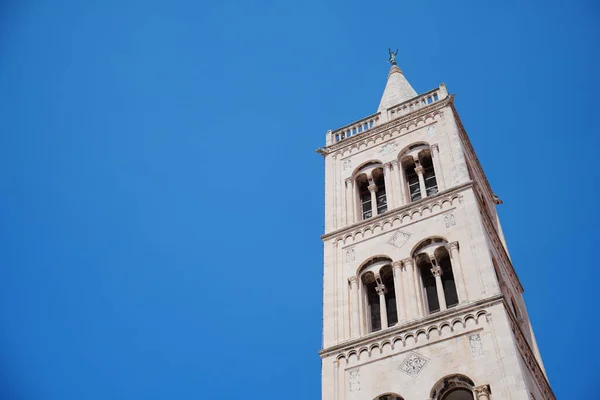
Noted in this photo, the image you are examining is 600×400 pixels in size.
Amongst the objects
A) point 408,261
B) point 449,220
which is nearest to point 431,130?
point 449,220

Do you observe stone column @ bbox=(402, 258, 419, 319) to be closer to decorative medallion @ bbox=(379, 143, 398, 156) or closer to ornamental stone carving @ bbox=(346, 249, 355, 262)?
ornamental stone carving @ bbox=(346, 249, 355, 262)

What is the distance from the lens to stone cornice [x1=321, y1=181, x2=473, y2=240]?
2859 centimetres

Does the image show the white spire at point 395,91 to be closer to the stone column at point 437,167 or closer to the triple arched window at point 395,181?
the triple arched window at point 395,181

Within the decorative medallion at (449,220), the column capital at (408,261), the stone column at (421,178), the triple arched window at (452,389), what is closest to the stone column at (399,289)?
the column capital at (408,261)

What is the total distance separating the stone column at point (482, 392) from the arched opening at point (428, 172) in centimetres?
1069

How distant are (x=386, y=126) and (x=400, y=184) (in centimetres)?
447

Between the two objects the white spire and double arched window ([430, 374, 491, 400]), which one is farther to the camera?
the white spire

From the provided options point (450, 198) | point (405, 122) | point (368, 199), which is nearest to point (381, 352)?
point (450, 198)

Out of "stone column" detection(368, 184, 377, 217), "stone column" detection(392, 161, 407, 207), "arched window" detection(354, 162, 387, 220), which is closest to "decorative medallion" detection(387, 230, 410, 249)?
"stone column" detection(392, 161, 407, 207)

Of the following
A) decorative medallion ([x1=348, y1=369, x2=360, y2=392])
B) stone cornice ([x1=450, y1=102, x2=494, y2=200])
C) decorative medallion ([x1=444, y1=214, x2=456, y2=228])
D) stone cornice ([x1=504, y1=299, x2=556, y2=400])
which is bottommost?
decorative medallion ([x1=348, y1=369, x2=360, y2=392])

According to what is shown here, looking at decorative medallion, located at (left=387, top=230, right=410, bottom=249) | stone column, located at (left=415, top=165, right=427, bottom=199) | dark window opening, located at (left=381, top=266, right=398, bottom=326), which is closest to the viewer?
dark window opening, located at (left=381, top=266, right=398, bottom=326)

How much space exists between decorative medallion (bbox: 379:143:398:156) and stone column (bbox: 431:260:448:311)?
8012 mm

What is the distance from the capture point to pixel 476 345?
73.3 feet

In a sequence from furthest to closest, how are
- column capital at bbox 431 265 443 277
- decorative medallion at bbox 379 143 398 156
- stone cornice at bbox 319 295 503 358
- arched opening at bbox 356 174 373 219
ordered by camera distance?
decorative medallion at bbox 379 143 398 156 < arched opening at bbox 356 174 373 219 < column capital at bbox 431 265 443 277 < stone cornice at bbox 319 295 503 358
